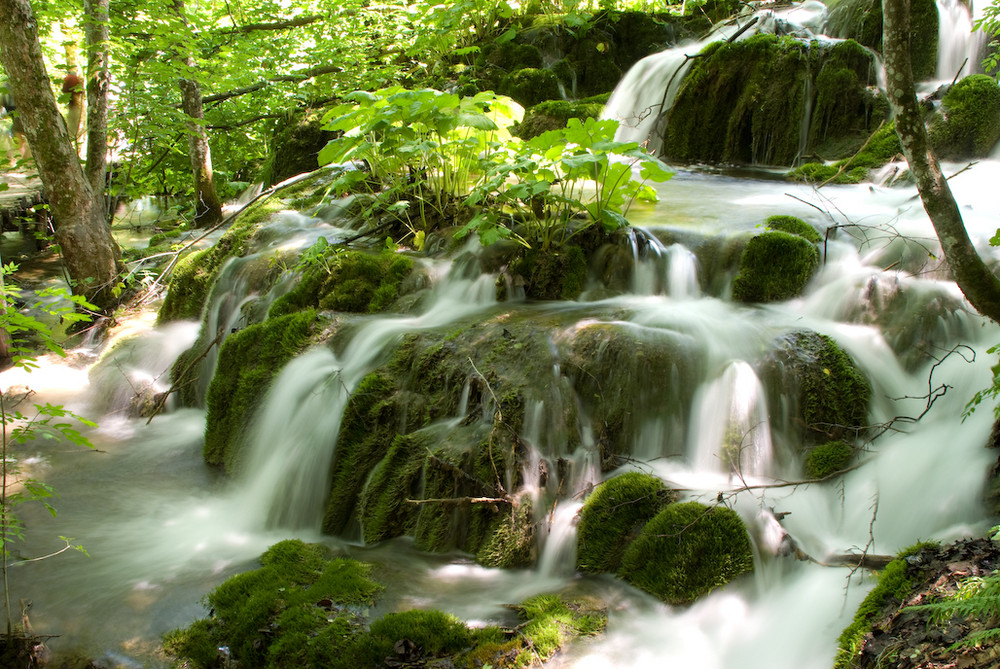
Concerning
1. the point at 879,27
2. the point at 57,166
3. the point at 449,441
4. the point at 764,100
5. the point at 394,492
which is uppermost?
the point at 879,27

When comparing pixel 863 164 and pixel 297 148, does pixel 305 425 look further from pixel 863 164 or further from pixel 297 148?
pixel 297 148

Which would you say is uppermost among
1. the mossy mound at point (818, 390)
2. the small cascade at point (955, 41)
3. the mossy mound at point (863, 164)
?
the small cascade at point (955, 41)

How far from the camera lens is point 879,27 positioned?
29.0 ft

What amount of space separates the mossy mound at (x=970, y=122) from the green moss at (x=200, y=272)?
7.25 meters

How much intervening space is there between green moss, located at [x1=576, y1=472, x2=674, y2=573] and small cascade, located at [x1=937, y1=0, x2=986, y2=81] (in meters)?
7.37

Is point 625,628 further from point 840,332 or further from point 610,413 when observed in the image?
point 840,332

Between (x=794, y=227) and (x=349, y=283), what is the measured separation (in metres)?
3.74

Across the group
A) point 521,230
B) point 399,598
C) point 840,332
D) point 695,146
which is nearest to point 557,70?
point 695,146

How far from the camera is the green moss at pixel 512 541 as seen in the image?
3619mm

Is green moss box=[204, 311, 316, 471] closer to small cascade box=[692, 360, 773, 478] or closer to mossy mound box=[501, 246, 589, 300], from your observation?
mossy mound box=[501, 246, 589, 300]

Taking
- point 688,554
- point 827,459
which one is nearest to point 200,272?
point 688,554

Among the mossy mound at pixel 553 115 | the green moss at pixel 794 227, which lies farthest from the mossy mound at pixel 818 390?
the mossy mound at pixel 553 115

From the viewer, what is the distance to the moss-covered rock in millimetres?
11398

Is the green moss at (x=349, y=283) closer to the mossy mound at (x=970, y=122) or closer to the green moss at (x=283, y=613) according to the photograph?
the green moss at (x=283, y=613)
